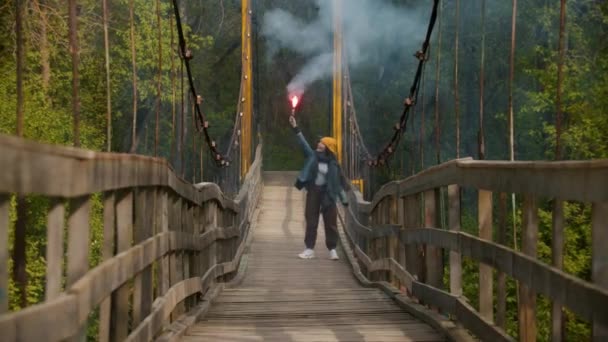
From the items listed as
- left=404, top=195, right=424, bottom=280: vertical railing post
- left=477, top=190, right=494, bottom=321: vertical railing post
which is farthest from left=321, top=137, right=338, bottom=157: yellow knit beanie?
left=477, top=190, right=494, bottom=321: vertical railing post

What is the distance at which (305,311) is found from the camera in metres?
7.34

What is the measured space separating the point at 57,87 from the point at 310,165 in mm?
14017

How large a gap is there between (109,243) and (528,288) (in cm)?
129

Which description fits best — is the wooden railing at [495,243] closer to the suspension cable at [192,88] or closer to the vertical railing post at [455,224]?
the vertical railing post at [455,224]

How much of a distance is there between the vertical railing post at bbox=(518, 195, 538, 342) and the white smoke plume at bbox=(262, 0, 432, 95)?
70.6 ft

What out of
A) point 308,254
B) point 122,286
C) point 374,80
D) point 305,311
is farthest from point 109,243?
point 374,80

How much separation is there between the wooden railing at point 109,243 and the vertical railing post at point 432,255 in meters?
1.17

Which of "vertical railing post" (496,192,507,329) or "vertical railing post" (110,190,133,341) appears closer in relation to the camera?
"vertical railing post" (110,190,133,341)

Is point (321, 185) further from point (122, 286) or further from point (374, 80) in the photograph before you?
point (374, 80)

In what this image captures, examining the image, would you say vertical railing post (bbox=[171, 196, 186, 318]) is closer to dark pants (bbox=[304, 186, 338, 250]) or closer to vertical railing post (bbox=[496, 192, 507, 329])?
A: vertical railing post (bbox=[496, 192, 507, 329])

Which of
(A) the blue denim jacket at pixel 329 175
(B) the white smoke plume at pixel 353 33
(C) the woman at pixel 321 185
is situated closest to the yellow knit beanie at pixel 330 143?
(C) the woman at pixel 321 185

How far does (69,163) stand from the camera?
128 inches

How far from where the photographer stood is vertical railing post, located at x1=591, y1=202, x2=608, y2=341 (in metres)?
3.26

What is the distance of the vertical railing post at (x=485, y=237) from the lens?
495 centimetres
